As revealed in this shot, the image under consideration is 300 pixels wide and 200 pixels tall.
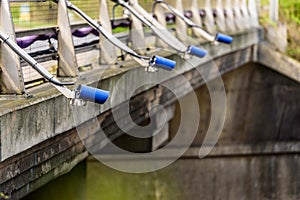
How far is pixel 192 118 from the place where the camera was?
17.8 m

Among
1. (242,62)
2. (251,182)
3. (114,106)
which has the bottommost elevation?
(251,182)

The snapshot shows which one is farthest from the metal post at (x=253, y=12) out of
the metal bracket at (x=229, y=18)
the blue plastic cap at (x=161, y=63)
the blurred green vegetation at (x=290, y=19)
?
the blue plastic cap at (x=161, y=63)

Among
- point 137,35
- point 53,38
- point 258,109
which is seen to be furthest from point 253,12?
point 53,38

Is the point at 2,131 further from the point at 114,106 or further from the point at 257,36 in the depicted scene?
the point at 257,36

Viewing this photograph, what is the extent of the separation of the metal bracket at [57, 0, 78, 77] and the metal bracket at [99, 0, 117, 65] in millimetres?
1192

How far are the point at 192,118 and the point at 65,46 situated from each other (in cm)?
925

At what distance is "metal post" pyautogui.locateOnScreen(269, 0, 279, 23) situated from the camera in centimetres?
2364

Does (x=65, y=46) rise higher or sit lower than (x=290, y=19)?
higher

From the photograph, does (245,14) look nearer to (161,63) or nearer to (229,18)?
(229,18)

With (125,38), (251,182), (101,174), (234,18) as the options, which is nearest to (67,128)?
(125,38)

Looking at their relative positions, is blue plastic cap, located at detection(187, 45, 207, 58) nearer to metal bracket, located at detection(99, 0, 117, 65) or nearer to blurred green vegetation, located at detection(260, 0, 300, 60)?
metal bracket, located at detection(99, 0, 117, 65)

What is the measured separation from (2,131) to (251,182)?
12.8 m

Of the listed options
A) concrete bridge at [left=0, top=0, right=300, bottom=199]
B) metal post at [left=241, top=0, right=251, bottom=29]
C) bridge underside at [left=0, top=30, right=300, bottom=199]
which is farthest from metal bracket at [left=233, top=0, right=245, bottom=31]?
bridge underside at [left=0, top=30, right=300, bottom=199]

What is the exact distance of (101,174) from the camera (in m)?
17.1
